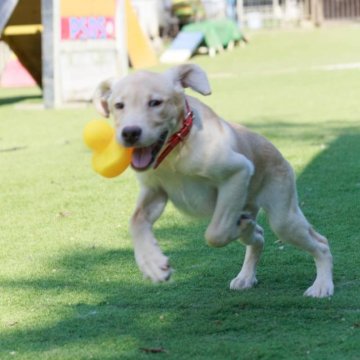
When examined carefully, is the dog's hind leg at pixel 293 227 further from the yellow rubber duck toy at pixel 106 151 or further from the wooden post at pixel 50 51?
the wooden post at pixel 50 51

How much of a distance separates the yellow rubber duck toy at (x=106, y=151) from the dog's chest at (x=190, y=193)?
26cm

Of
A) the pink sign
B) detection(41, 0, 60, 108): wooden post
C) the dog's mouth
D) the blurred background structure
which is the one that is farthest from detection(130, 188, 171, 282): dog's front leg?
the pink sign

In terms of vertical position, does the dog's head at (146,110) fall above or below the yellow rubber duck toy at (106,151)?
above

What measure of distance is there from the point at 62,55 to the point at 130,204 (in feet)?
29.8

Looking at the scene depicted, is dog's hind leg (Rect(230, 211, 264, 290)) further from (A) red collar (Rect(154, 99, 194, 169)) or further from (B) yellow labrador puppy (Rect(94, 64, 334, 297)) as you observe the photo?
(A) red collar (Rect(154, 99, 194, 169))

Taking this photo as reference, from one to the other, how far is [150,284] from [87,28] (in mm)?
11928

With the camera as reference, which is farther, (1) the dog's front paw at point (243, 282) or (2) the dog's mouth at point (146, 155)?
(1) the dog's front paw at point (243, 282)

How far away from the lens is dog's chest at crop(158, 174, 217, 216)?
4707 millimetres

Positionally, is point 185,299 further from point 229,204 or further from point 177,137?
point 177,137

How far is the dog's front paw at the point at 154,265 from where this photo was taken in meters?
4.43

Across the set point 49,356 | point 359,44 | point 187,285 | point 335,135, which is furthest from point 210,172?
point 359,44

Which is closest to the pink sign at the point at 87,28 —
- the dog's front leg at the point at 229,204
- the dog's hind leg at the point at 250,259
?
the dog's hind leg at the point at 250,259

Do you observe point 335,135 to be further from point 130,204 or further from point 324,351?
point 324,351

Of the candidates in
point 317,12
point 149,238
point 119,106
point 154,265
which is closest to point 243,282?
point 149,238
